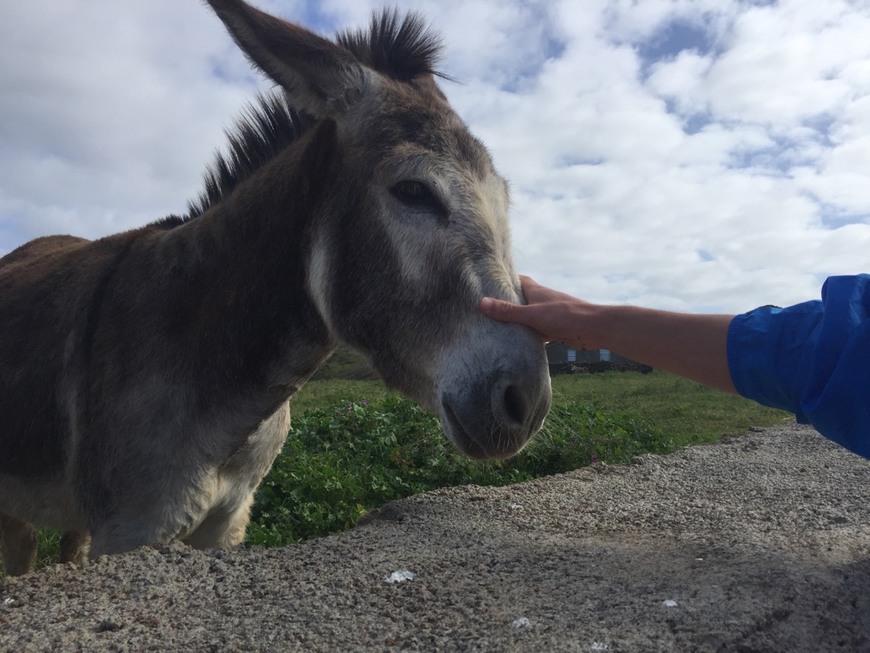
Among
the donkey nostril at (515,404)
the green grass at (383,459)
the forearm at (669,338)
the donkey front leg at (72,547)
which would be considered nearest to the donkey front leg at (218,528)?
the green grass at (383,459)

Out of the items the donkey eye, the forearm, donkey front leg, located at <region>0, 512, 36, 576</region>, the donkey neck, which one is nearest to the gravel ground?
the forearm

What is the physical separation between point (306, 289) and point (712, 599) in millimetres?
1982

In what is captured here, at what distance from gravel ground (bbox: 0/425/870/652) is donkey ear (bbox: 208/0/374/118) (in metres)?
1.97

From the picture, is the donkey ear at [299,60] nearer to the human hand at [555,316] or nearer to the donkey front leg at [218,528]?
the human hand at [555,316]

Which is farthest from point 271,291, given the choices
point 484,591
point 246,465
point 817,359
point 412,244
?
point 817,359

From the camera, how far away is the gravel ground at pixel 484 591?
1874 mm

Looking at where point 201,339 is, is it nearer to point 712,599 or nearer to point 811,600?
point 712,599

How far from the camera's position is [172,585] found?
90.6 inches

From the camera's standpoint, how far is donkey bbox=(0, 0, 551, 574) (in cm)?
256

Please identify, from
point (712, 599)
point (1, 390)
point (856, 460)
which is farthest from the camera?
point (856, 460)

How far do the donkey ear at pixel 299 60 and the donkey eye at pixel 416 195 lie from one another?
0.58 metres

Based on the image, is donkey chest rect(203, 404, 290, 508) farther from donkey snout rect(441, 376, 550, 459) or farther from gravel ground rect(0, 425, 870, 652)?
donkey snout rect(441, 376, 550, 459)

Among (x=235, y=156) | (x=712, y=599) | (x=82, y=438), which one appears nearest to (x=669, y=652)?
(x=712, y=599)

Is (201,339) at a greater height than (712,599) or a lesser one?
greater
